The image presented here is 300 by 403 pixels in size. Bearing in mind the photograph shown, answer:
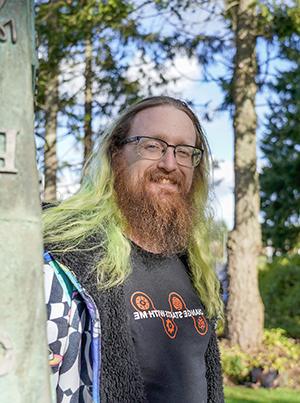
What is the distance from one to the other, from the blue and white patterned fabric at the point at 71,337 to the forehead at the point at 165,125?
66cm

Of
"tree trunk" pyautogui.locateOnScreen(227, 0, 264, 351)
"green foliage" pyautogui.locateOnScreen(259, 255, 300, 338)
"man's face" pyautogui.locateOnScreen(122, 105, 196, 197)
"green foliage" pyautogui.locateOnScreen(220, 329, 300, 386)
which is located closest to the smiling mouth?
"man's face" pyautogui.locateOnScreen(122, 105, 196, 197)

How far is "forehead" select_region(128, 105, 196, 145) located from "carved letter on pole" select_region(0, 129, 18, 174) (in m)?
1.25

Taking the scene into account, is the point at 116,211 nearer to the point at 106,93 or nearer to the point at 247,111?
the point at 247,111

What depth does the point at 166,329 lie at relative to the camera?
2.35 m

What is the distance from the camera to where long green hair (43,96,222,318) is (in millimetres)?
2264

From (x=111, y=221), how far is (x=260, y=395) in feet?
18.3

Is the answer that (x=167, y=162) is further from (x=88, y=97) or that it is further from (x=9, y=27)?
(x=88, y=97)

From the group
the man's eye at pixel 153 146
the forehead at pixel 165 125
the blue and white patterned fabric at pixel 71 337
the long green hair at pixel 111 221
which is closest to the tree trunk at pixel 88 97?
the long green hair at pixel 111 221

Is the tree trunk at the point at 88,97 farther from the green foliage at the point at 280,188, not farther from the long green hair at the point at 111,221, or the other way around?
the green foliage at the point at 280,188

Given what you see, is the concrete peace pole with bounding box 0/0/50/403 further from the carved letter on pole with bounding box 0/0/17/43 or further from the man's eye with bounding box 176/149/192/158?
A: the man's eye with bounding box 176/149/192/158

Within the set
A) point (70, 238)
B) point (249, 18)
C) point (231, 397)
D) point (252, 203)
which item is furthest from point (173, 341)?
point (249, 18)

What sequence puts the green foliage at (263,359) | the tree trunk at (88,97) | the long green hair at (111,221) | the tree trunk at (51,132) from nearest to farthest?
the long green hair at (111,221), the green foliage at (263,359), the tree trunk at (51,132), the tree trunk at (88,97)

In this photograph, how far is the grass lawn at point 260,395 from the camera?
23.9 feet

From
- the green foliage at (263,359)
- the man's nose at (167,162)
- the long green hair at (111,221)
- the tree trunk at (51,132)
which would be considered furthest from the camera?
the tree trunk at (51,132)
